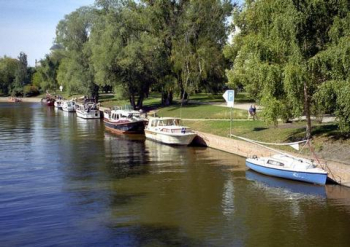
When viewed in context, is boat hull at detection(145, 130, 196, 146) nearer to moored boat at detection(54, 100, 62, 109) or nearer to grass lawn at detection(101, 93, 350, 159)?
grass lawn at detection(101, 93, 350, 159)

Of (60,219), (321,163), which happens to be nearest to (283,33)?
(321,163)

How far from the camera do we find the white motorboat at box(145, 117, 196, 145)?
4275 centimetres

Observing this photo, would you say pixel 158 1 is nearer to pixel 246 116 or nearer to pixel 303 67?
pixel 246 116

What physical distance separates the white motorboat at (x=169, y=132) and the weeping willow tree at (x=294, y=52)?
11.9m

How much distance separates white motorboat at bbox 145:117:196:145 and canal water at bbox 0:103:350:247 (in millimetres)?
4180

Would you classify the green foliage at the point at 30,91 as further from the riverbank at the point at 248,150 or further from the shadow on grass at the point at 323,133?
the shadow on grass at the point at 323,133

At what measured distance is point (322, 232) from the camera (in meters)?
19.5

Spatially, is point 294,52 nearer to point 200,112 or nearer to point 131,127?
point 200,112

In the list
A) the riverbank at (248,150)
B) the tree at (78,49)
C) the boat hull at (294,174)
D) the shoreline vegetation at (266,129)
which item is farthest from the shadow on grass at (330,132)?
the tree at (78,49)

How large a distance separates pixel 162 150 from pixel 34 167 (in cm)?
1258

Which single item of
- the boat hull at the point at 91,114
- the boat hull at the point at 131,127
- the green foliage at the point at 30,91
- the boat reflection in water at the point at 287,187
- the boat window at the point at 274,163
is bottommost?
the boat reflection in water at the point at 287,187

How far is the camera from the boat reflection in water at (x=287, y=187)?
25.5 m

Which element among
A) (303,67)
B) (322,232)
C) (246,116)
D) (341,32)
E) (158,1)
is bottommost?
(322,232)

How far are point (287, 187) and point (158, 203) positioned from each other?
8626mm
